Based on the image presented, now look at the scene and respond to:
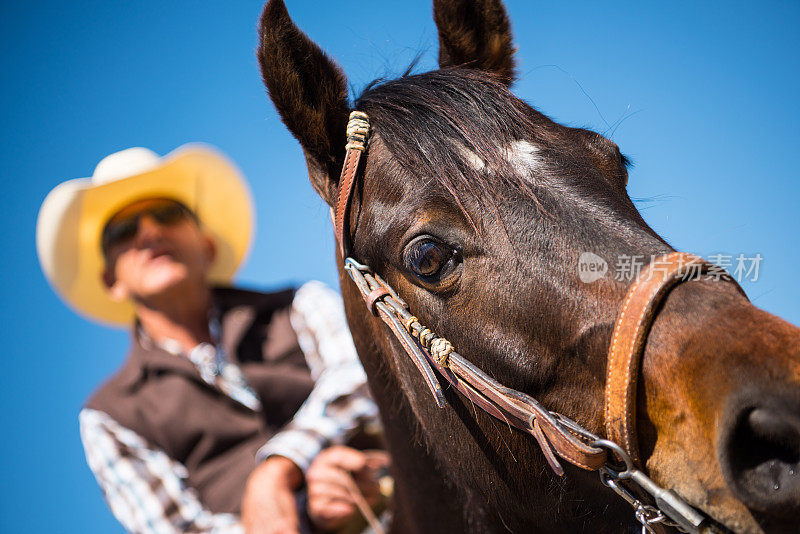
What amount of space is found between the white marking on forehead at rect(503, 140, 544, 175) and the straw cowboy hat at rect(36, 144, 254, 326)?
3471mm

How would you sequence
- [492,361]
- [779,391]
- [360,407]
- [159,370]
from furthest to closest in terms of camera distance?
[159,370] < [360,407] < [492,361] < [779,391]

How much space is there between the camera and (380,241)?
223cm

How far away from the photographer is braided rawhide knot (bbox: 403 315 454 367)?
6.62ft

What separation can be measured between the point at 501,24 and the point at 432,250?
1.61 m

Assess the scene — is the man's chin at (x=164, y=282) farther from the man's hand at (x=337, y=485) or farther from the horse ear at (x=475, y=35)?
the horse ear at (x=475, y=35)

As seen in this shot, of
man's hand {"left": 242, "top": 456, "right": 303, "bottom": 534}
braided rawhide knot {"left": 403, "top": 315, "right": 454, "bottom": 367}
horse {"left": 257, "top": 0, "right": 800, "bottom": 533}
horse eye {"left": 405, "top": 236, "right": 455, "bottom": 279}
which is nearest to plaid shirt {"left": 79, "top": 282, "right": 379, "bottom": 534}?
man's hand {"left": 242, "top": 456, "right": 303, "bottom": 534}

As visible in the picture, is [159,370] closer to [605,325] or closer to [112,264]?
[112,264]

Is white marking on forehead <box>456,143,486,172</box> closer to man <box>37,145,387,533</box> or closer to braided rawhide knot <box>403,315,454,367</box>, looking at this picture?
braided rawhide knot <box>403,315,454,367</box>

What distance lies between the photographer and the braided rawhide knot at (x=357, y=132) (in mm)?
2406

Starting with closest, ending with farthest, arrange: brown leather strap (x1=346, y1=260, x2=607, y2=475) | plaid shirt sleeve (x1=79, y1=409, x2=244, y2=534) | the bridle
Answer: the bridle, brown leather strap (x1=346, y1=260, x2=607, y2=475), plaid shirt sleeve (x1=79, y1=409, x2=244, y2=534)

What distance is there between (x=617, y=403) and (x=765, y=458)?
350 mm

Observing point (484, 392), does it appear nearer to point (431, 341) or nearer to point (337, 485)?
point (431, 341)

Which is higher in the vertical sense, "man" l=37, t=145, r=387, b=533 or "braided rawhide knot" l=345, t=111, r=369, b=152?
"braided rawhide knot" l=345, t=111, r=369, b=152

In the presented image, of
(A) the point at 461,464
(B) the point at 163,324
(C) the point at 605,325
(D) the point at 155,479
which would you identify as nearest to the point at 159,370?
(B) the point at 163,324
